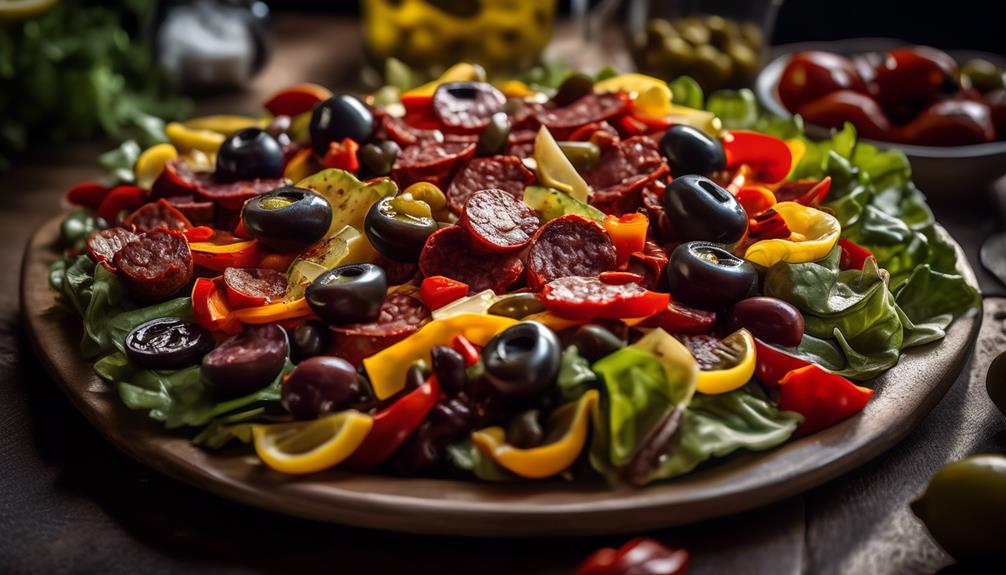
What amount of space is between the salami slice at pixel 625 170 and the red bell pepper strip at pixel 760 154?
21cm

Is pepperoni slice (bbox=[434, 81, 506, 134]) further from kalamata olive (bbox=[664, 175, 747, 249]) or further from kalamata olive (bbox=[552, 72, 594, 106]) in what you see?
kalamata olive (bbox=[664, 175, 747, 249])

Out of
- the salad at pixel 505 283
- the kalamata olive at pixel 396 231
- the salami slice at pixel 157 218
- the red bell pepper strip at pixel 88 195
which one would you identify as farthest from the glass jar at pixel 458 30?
the kalamata olive at pixel 396 231

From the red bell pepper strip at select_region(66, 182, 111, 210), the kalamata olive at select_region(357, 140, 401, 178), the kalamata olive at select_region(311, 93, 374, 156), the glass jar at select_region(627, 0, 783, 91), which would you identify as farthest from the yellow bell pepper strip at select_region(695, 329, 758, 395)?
the glass jar at select_region(627, 0, 783, 91)

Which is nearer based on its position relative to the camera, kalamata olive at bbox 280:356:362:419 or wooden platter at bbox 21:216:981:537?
wooden platter at bbox 21:216:981:537

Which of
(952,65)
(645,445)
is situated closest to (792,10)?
(952,65)

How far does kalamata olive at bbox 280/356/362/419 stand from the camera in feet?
5.22

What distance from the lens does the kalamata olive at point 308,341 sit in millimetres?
1733

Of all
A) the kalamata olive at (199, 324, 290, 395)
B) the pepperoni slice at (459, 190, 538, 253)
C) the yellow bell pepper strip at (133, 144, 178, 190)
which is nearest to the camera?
the kalamata olive at (199, 324, 290, 395)

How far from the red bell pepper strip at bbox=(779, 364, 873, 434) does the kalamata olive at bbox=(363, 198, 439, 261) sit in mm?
692

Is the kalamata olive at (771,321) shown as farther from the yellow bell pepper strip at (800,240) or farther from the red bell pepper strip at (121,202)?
the red bell pepper strip at (121,202)

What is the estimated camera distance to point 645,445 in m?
1.54

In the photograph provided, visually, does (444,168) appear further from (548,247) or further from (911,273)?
(911,273)

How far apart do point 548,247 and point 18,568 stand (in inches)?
39.5

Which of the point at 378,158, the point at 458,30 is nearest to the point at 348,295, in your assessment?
the point at 378,158
